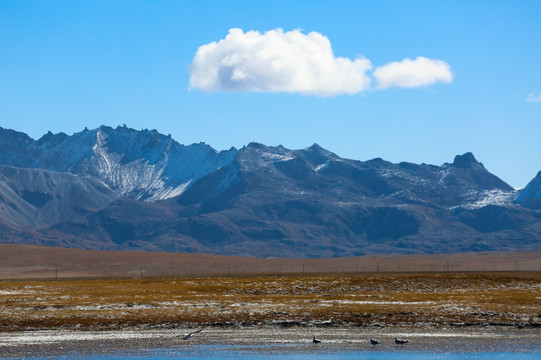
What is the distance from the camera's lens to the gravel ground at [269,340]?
55.0 metres

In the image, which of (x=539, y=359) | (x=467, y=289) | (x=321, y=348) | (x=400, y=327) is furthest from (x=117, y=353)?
(x=467, y=289)

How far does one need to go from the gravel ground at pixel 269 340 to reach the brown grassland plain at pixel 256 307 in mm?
2522

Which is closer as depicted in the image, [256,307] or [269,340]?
[269,340]

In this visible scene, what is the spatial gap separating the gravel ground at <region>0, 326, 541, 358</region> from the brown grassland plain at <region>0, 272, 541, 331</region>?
2.52m

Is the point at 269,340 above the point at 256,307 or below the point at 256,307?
below

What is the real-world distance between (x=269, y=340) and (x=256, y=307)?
51.6 feet

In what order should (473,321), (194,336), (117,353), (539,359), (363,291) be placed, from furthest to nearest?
(363,291)
(473,321)
(194,336)
(117,353)
(539,359)

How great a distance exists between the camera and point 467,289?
102562 mm

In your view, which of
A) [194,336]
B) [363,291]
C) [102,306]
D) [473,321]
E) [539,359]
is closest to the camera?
[539,359]

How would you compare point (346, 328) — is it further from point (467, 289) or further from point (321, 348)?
point (467, 289)

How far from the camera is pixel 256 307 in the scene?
7500 centimetres

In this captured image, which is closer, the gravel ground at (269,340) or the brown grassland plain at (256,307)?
the gravel ground at (269,340)

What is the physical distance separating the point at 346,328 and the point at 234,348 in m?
12.9

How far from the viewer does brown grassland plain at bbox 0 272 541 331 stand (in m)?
67.1
